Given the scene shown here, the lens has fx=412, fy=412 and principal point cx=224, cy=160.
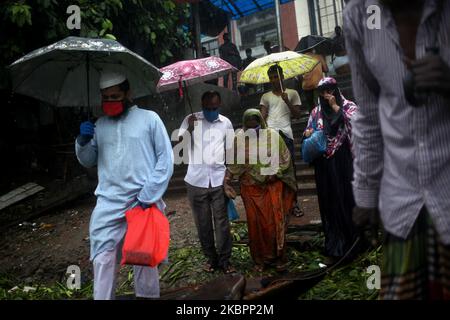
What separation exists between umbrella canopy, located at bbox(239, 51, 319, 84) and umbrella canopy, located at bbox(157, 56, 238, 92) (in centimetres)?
58

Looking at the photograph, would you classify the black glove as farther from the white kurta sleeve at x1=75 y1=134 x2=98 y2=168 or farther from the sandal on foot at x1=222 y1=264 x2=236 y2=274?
the sandal on foot at x1=222 y1=264 x2=236 y2=274

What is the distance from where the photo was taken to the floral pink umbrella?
535cm

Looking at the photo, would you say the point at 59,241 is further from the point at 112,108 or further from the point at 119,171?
the point at 112,108

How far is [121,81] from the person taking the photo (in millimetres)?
3305

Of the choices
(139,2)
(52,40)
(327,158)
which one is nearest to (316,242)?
(327,158)

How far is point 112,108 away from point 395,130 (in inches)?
91.3

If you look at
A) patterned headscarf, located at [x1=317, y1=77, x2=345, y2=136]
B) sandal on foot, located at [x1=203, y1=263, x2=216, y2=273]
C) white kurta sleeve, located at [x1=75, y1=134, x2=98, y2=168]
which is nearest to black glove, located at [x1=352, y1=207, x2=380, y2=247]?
white kurta sleeve, located at [x1=75, y1=134, x2=98, y2=168]

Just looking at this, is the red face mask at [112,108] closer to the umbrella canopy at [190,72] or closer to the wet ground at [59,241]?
the umbrella canopy at [190,72]

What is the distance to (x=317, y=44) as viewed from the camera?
37.1ft

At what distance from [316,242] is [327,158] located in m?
1.15

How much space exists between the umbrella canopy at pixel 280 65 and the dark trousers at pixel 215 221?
6.90ft

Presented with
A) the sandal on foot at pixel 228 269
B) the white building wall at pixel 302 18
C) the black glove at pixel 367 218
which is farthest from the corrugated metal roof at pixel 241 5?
the black glove at pixel 367 218

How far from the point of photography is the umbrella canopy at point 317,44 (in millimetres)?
11391
